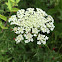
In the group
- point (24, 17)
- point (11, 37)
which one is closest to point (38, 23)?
point (24, 17)

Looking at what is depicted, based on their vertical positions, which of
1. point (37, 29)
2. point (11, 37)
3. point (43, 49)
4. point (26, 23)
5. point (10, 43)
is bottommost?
point (43, 49)

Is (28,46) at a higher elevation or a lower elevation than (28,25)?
lower

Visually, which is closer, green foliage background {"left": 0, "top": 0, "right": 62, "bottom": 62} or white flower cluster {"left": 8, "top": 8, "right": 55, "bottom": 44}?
white flower cluster {"left": 8, "top": 8, "right": 55, "bottom": 44}

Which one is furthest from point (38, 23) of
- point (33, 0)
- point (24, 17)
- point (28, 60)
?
point (33, 0)

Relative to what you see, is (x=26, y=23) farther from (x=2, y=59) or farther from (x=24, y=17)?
(x=2, y=59)

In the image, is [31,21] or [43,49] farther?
[43,49]

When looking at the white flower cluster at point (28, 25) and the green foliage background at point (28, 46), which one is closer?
the white flower cluster at point (28, 25)

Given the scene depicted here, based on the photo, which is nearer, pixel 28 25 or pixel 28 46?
pixel 28 25

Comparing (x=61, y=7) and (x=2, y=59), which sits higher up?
(x=61, y=7)

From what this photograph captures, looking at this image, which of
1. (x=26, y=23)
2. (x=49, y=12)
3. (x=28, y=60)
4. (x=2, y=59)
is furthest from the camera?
(x=49, y=12)

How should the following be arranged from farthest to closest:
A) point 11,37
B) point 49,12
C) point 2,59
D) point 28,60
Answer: point 49,12 < point 28,60 < point 2,59 < point 11,37
